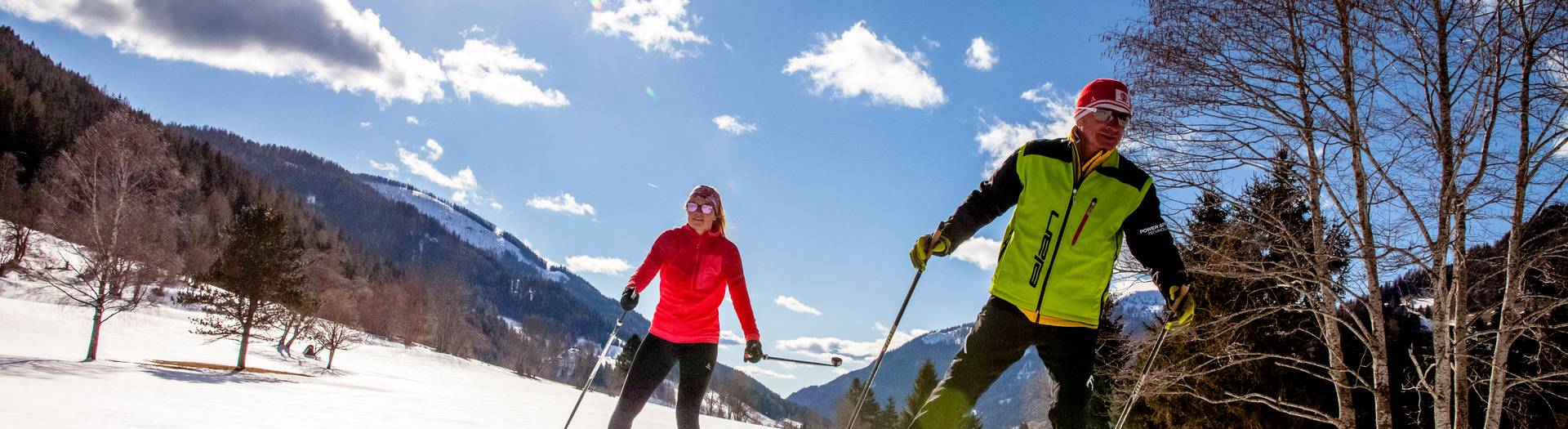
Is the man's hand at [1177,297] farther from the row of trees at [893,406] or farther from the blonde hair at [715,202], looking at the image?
the row of trees at [893,406]

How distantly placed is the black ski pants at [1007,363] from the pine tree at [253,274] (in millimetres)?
29929

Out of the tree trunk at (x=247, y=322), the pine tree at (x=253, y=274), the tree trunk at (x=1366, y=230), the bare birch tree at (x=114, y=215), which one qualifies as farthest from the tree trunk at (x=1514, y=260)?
the tree trunk at (x=247, y=322)

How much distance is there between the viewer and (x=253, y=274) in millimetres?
26391

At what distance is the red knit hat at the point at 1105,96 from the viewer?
2771mm

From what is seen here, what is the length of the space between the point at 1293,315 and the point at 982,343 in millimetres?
15621

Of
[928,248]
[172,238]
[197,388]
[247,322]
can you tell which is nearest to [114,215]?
[247,322]

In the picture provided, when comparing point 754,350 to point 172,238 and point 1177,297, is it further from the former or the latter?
point 172,238

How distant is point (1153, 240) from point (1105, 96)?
56cm

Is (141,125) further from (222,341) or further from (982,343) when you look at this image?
(982,343)

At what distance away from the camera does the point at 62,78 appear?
78312 millimetres

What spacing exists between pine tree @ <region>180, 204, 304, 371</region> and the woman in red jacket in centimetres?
2784

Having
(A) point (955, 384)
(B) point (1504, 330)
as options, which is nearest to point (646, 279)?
(A) point (955, 384)

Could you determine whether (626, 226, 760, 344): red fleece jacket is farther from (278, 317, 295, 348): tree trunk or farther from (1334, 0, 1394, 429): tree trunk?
(278, 317, 295, 348): tree trunk

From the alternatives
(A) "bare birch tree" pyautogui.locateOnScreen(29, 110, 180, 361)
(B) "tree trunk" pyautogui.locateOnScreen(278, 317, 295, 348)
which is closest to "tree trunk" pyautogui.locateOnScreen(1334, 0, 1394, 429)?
(A) "bare birch tree" pyautogui.locateOnScreen(29, 110, 180, 361)
